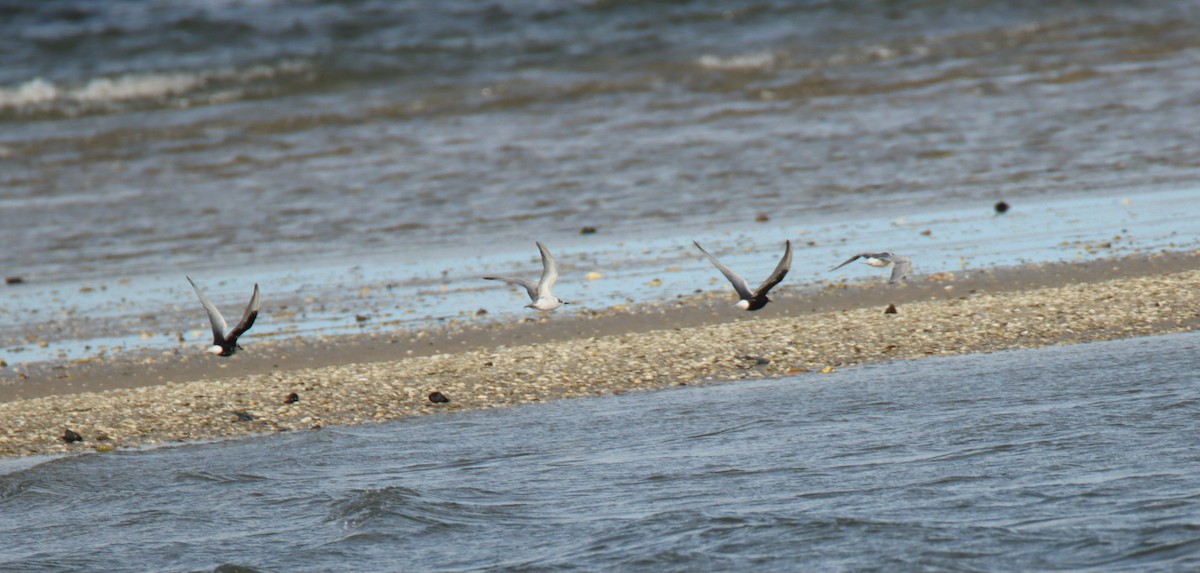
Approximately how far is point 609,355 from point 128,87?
27.6 meters

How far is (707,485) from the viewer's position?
281 inches

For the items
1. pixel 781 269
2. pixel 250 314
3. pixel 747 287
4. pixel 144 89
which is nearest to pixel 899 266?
pixel 747 287

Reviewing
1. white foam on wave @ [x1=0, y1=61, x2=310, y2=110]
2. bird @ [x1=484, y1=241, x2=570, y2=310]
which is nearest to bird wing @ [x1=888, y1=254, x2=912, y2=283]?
bird @ [x1=484, y1=241, x2=570, y2=310]

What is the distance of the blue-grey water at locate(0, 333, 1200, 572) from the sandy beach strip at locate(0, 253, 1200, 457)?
0.39m

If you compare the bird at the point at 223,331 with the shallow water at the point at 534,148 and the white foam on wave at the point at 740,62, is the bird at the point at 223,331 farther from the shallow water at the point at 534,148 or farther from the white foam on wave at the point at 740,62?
the white foam on wave at the point at 740,62

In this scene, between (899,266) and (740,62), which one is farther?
(740,62)

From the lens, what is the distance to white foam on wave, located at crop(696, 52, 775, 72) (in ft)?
102

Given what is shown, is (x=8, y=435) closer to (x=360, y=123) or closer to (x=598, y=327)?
(x=598, y=327)

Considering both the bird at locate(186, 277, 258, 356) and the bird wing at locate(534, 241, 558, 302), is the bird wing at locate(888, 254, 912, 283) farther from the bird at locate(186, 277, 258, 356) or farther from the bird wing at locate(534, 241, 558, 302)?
the bird at locate(186, 277, 258, 356)

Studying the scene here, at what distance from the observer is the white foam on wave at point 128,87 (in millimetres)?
33844

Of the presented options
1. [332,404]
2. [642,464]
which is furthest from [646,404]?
[332,404]

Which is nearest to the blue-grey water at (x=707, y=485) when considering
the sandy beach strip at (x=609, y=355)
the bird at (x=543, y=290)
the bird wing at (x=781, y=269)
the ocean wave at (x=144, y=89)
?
the sandy beach strip at (x=609, y=355)

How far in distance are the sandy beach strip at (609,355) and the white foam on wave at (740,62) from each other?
20279mm

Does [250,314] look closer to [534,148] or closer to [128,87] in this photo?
[534,148]
